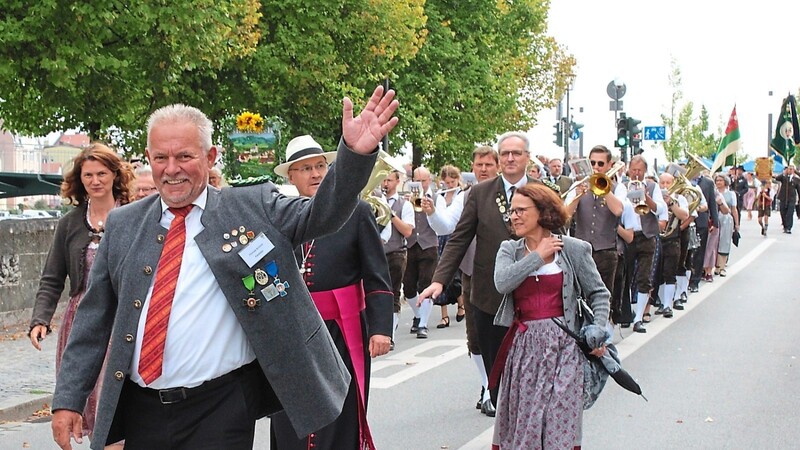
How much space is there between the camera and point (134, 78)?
18641mm

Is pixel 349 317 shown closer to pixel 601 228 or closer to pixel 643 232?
pixel 601 228

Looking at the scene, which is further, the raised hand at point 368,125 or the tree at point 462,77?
the tree at point 462,77

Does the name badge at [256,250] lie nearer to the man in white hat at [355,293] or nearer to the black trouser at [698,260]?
the man in white hat at [355,293]

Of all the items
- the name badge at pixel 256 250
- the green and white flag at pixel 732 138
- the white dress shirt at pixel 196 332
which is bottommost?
the white dress shirt at pixel 196 332

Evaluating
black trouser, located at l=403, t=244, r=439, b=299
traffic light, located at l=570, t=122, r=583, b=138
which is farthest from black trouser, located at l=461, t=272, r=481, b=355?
traffic light, located at l=570, t=122, r=583, b=138

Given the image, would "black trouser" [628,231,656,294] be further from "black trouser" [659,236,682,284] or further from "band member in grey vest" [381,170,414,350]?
"band member in grey vest" [381,170,414,350]

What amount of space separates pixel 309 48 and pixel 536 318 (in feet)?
62.8

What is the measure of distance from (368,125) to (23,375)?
26.0 ft

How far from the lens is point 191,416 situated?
12.6 ft

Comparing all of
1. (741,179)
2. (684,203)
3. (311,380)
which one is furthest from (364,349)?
(741,179)

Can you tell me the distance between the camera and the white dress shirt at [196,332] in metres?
3.80

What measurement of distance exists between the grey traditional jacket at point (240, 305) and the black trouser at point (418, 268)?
11.0 metres

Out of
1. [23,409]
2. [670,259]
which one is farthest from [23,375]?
[670,259]

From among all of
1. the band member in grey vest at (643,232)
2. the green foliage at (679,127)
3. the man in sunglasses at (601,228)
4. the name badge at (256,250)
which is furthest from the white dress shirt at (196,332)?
the green foliage at (679,127)
